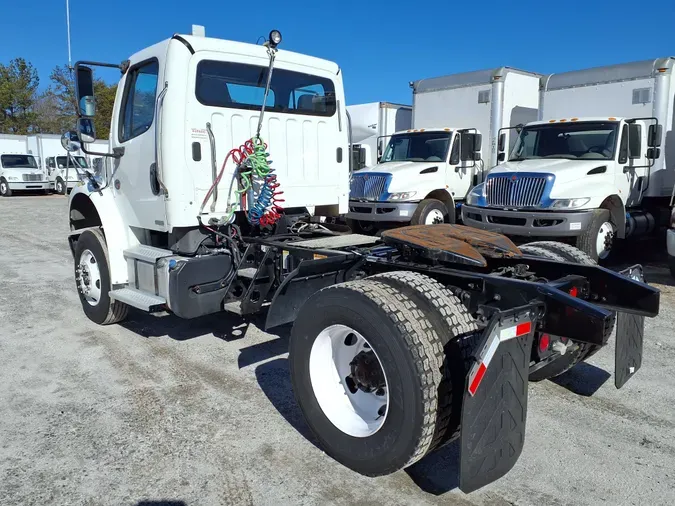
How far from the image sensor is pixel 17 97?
1875 inches

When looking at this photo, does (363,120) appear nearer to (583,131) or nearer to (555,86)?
(555,86)

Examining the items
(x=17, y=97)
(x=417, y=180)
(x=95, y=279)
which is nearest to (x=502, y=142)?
(x=417, y=180)

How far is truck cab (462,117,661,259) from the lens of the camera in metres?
9.03

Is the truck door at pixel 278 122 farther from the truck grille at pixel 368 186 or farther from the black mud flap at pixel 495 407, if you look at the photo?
the truck grille at pixel 368 186

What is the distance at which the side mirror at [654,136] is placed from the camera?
9859 millimetres

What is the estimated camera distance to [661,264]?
10.2m

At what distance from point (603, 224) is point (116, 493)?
27.7 feet

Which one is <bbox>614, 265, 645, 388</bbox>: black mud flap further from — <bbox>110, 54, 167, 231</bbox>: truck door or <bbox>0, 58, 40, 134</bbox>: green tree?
<bbox>0, 58, 40, 134</bbox>: green tree

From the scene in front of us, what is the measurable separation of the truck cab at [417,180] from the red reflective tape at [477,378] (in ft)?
29.9

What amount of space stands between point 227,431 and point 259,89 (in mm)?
3135

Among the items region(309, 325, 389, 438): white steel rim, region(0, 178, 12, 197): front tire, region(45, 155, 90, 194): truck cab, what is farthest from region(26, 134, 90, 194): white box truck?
region(309, 325, 389, 438): white steel rim

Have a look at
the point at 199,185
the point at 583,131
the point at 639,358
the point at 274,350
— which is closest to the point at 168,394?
the point at 274,350

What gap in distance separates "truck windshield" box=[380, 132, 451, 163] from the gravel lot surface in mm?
7264

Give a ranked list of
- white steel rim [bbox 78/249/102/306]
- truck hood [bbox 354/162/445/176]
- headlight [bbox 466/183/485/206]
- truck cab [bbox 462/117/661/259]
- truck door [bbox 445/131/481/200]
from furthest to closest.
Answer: truck door [bbox 445/131/481/200], truck hood [bbox 354/162/445/176], headlight [bbox 466/183/485/206], truck cab [bbox 462/117/661/259], white steel rim [bbox 78/249/102/306]
